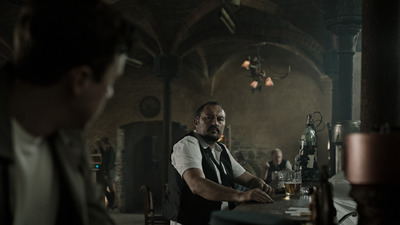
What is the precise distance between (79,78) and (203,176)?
86.9 inches

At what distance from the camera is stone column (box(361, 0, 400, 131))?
288cm

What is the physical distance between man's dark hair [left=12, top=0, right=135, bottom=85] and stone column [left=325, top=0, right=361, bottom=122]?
19.4 feet

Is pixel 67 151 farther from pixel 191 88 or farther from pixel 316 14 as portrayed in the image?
pixel 191 88

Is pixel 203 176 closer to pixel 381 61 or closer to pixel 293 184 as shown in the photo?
pixel 293 184

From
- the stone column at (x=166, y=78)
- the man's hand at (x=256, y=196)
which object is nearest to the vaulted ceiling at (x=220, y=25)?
the stone column at (x=166, y=78)

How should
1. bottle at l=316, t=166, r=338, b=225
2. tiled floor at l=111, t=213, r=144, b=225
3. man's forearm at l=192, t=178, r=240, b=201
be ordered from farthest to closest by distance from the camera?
tiled floor at l=111, t=213, r=144, b=225, man's forearm at l=192, t=178, r=240, b=201, bottle at l=316, t=166, r=338, b=225

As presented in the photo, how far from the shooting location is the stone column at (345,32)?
6465 millimetres

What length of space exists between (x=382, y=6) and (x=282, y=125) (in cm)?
1032

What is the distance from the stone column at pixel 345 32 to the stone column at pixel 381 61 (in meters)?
3.59

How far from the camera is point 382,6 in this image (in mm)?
2865

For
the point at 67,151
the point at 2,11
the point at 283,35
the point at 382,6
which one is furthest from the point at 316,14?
the point at 67,151

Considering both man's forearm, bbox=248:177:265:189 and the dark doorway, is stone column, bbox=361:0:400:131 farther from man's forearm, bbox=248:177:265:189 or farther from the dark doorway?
the dark doorway

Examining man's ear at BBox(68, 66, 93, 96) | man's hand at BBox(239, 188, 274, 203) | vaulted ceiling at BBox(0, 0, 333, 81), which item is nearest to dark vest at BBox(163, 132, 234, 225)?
man's hand at BBox(239, 188, 274, 203)

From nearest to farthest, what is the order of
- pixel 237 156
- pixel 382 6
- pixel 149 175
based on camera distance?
1. pixel 382 6
2. pixel 237 156
3. pixel 149 175
